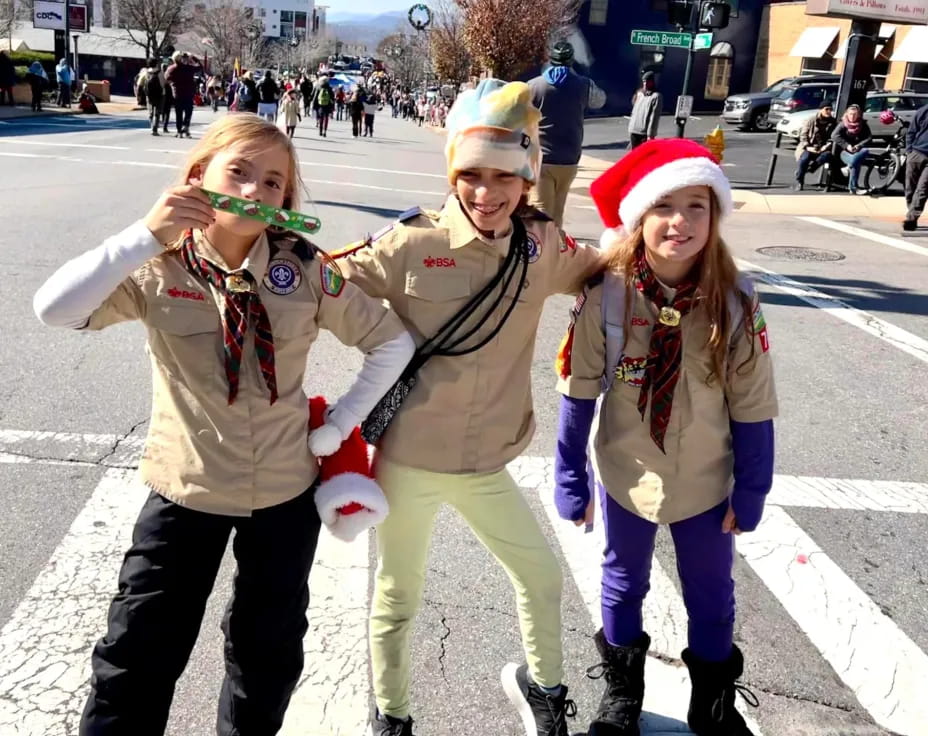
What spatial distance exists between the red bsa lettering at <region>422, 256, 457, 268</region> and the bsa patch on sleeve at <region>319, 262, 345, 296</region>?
0.86 feet

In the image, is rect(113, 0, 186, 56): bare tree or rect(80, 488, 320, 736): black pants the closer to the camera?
rect(80, 488, 320, 736): black pants

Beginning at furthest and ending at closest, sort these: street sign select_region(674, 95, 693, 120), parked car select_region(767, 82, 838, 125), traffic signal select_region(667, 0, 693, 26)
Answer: parked car select_region(767, 82, 838, 125) < street sign select_region(674, 95, 693, 120) < traffic signal select_region(667, 0, 693, 26)

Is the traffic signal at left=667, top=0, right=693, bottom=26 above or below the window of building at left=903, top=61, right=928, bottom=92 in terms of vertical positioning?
below

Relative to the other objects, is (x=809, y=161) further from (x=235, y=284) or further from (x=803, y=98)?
(x=235, y=284)

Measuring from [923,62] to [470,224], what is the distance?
38045 millimetres

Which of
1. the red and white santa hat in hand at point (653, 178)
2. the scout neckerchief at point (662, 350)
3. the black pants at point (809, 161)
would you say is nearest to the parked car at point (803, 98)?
the black pants at point (809, 161)

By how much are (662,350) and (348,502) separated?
37.9 inches

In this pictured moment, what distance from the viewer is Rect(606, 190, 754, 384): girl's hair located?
238cm

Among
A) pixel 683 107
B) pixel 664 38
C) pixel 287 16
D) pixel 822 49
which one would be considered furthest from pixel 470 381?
pixel 287 16

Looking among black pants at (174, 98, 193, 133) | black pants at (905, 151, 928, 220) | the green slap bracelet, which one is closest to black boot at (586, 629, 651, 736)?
the green slap bracelet

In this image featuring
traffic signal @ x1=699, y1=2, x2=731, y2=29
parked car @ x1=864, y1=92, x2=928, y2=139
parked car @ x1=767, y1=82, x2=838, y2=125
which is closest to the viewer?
traffic signal @ x1=699, y1=2, x2=731, y2=29

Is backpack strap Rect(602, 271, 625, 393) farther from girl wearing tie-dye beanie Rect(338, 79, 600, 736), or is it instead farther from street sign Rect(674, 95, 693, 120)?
street sign Rect(674, 95, 693, 120)

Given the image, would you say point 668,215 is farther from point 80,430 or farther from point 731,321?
point 80,430

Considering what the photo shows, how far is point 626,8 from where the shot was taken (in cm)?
4212
